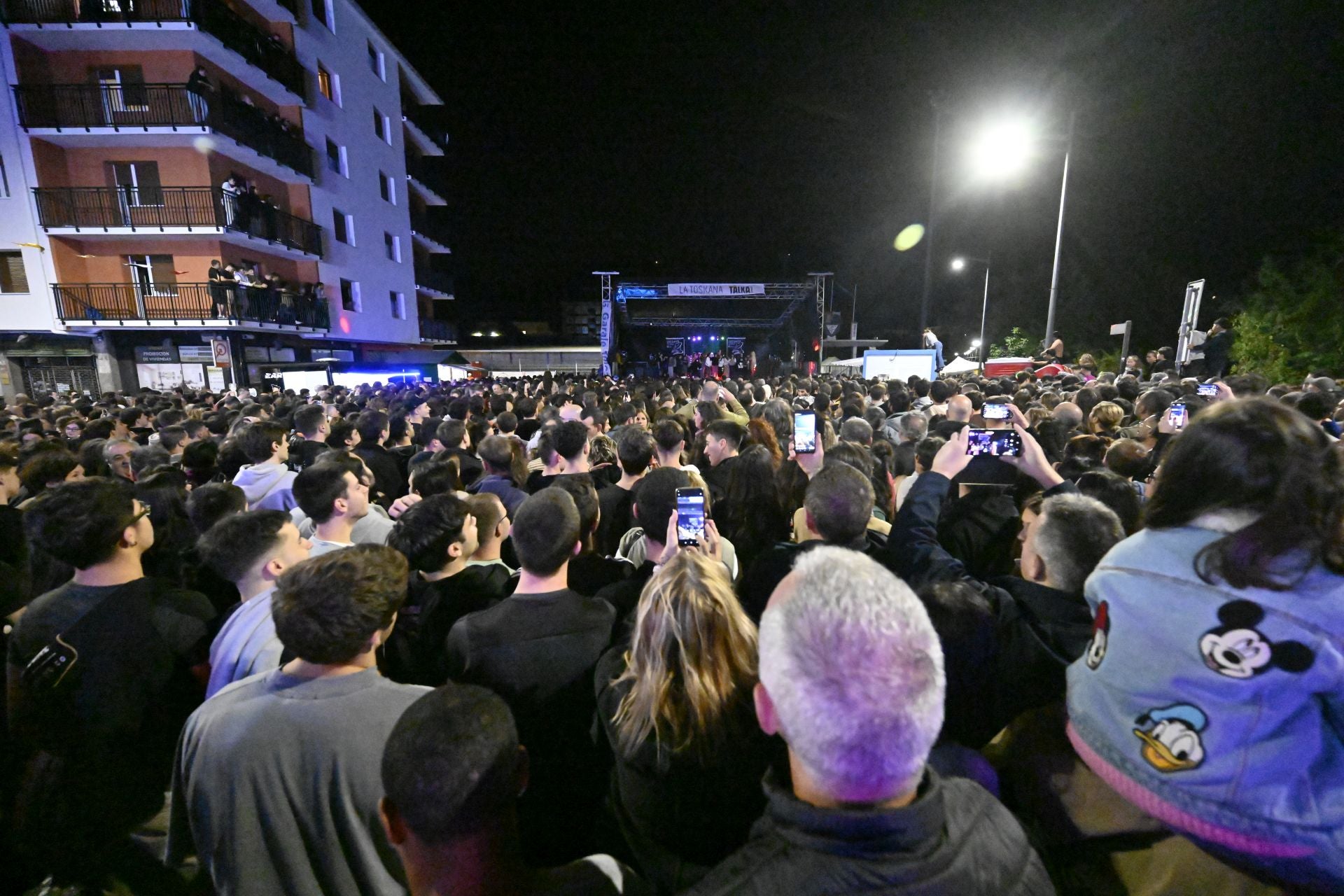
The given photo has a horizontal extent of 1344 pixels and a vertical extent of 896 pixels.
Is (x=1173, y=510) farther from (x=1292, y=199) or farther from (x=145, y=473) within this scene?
(x=1292, y=199)

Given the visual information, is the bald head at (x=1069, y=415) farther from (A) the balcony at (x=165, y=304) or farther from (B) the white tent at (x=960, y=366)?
(A) the balcony at (x=165, y=304)

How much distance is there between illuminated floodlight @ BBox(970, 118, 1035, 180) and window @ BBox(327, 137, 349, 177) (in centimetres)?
2327

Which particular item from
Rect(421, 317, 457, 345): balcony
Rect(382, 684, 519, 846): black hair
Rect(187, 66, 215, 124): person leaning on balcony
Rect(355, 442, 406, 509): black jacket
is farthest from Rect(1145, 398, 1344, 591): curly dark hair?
Rect(421, 317, 457, 345): balcony

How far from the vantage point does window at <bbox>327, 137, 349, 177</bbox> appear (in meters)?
22.7

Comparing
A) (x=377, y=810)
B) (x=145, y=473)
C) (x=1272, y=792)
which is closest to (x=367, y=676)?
(x=377, y=810)

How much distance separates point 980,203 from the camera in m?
34.4

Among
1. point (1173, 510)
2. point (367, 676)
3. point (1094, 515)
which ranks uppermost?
point (1173, 510)

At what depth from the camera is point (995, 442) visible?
10.5ft

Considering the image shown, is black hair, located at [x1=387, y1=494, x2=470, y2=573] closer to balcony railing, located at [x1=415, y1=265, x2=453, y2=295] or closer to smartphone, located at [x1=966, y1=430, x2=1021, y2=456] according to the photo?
smartphone, located at [x1=966, y1=430, x2=1021, y2=456]

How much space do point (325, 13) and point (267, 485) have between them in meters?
27.0

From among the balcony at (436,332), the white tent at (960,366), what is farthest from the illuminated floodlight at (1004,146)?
the balcony at (436,332)

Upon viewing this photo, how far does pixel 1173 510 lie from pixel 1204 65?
24385 mm

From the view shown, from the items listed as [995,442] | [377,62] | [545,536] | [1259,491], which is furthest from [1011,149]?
[377,62]

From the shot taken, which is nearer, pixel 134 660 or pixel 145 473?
pixel 134 660
